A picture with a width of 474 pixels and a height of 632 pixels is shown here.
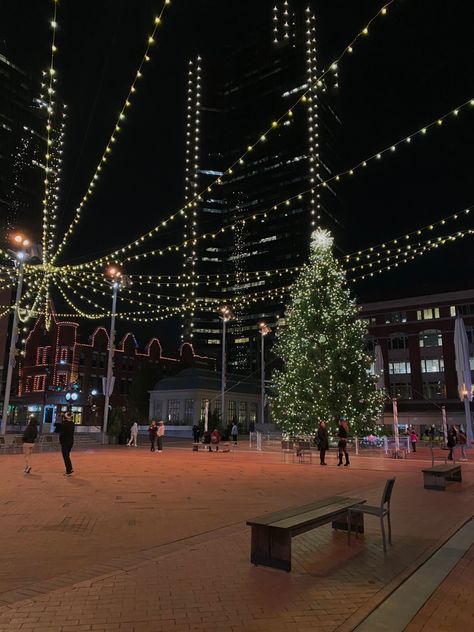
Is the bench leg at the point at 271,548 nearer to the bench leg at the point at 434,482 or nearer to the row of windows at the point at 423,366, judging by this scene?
the bench leg at the point at 434,482

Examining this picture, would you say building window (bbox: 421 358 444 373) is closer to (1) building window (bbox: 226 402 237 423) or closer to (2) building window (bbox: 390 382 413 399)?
(2) building window (bbox: 390 382 413 399)

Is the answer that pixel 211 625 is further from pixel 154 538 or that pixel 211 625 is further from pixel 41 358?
pixel 41 358

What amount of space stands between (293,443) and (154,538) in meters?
17.0

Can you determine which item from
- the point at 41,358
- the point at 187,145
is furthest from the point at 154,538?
the point at 187,145

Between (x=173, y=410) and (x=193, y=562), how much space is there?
37483 millimetres

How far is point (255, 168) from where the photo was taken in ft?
426

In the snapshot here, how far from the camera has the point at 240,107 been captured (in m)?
141

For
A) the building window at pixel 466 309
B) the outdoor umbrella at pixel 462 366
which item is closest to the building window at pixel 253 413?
the outdoor umbrella at pixel 462 366

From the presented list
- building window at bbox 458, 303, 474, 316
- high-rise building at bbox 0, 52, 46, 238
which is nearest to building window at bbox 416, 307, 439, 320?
building window at bbox 458, 303, 474, 316

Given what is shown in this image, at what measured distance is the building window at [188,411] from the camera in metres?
41.4

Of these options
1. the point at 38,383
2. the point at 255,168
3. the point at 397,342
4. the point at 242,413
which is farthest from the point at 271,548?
the point at 255,168

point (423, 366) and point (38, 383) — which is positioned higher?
point (423, 366)

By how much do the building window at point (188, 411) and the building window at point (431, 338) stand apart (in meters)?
30.6

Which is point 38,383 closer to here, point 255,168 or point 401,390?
point 401,390
